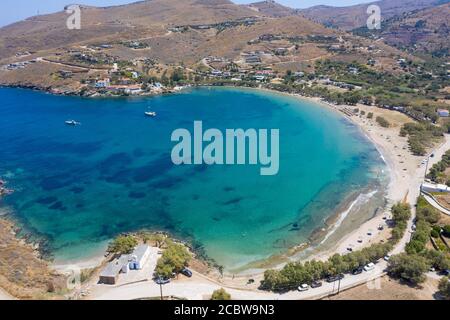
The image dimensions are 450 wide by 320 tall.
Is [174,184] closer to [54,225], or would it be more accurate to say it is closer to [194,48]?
[54,225]

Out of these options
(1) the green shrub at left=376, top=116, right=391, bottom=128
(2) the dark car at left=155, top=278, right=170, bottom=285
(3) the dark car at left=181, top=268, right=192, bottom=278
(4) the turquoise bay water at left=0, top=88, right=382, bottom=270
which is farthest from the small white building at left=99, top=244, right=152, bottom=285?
(1) the green shrub at left=376, top=116, right=391, bottom=128

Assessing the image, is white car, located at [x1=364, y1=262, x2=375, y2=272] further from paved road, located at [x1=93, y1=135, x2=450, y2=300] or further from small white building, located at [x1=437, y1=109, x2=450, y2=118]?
small white building, located at [x1=437, y1=109, x2=450, y2=118]

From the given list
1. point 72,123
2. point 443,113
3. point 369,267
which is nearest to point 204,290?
point 369,267

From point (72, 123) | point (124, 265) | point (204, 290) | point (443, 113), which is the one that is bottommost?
point (204, 290)

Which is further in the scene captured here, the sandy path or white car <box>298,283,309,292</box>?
white car <box>298,283,309,292</box>

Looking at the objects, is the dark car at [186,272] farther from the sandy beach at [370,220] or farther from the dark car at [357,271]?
the dark car at [357,271]

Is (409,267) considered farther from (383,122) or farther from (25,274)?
(383,122)
